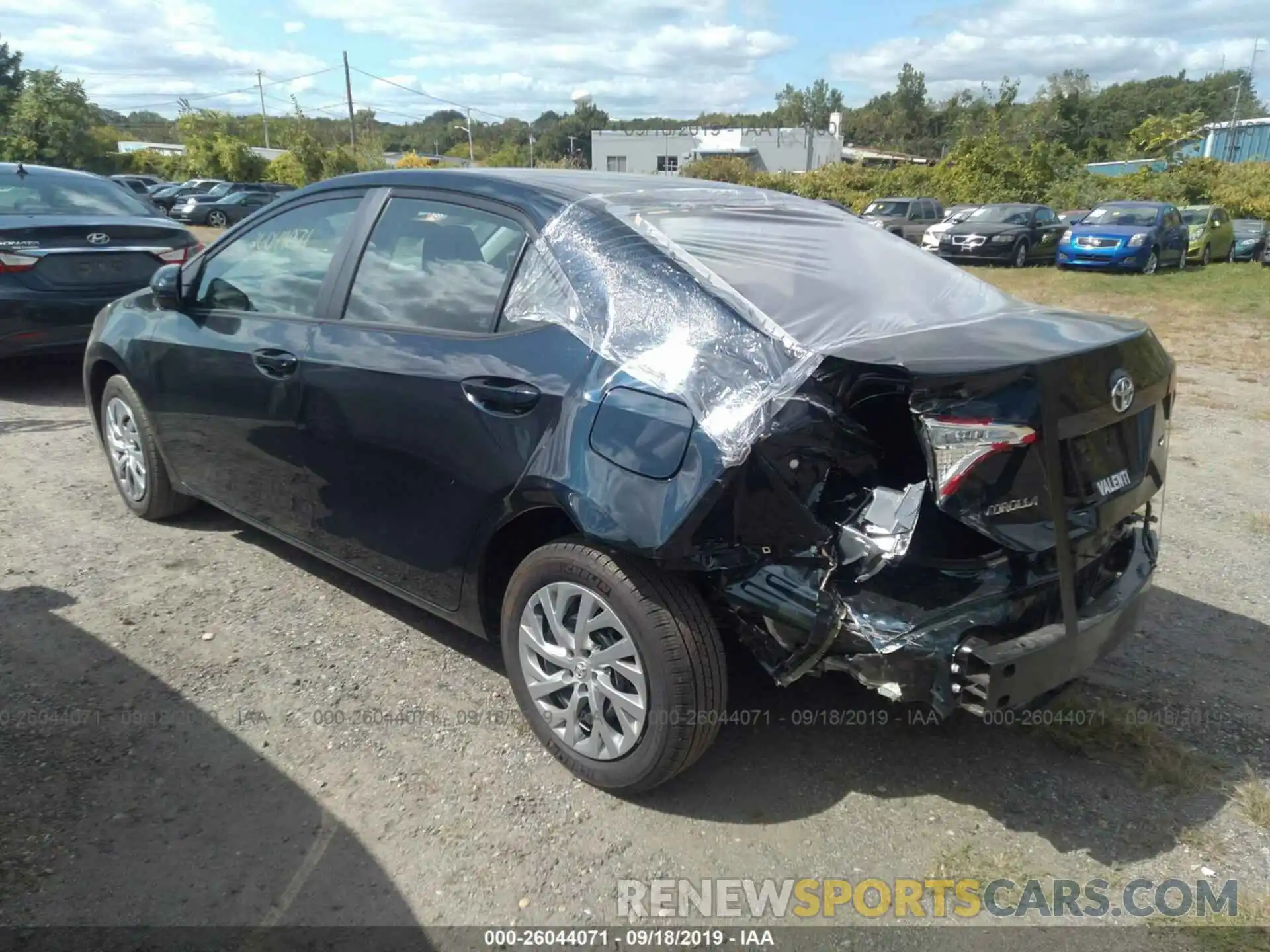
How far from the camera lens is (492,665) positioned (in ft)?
11.7

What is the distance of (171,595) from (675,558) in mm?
2551

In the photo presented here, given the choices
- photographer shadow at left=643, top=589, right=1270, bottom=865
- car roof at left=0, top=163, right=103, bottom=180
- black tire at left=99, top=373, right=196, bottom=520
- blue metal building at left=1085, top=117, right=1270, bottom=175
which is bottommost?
photographer shadow at left=643, top=589, right=1270, bottom=865

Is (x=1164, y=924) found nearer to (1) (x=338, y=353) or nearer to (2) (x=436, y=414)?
(2) (x=436, y=414)

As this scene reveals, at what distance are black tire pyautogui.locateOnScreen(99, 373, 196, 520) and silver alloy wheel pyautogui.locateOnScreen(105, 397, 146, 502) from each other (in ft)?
0.04

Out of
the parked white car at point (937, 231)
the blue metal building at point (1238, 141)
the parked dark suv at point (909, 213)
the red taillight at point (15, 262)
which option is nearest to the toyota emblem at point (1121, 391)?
the red taillight at point (15, 262)

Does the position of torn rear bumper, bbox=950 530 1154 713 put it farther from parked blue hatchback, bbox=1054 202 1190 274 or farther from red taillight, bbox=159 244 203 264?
parked blue hatchback, bbox=1054 202 1190 274

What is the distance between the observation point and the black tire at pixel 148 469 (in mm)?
4492

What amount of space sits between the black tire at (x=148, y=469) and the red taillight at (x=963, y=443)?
3.58 meters

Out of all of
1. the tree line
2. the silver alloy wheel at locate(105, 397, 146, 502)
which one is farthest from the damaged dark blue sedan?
the tree line

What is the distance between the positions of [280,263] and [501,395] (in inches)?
60.3

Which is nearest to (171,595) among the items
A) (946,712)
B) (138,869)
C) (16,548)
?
(16,548)

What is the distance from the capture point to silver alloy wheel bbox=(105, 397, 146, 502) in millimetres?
4625

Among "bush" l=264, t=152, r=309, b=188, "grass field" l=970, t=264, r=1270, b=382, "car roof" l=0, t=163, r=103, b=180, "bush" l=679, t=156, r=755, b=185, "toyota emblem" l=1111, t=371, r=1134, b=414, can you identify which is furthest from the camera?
"bush" l=679, t=156, r=755, b=185

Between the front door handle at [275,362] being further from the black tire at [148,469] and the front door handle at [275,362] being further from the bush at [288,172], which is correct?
the bush at [288,172]
